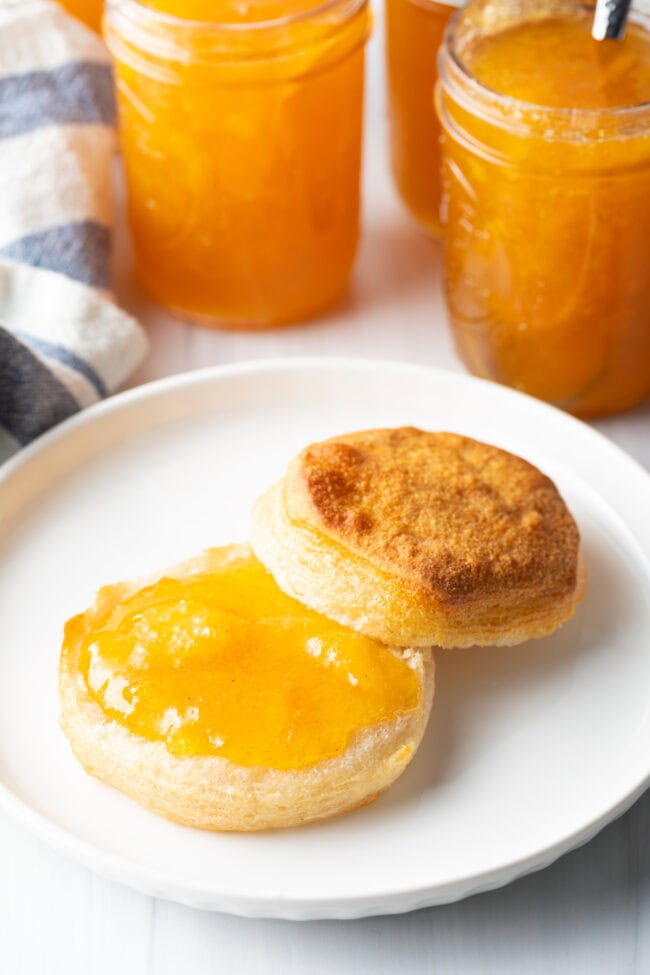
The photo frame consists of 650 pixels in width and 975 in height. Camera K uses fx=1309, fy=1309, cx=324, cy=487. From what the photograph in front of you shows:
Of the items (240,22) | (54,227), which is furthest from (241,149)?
(54,227)

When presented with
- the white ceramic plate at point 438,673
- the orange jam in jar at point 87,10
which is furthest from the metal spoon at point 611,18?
the orange jam in jar at point 87,10

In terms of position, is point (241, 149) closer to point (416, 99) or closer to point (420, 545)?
point (416, 99)

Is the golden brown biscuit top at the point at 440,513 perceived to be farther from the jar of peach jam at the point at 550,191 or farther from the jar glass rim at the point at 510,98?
the jar glass rim at the point at 510,98

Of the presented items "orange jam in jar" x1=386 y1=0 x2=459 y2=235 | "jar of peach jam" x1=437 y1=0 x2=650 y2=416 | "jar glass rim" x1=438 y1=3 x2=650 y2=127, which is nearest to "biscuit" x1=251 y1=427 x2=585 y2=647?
"jar of peach jam" x1=437 y1=0 x2=650 y2=416

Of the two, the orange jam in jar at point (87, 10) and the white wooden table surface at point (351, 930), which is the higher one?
the orange jam in jar at point (87, 10)

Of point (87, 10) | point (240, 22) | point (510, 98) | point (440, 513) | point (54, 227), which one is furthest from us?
point (87, 10)

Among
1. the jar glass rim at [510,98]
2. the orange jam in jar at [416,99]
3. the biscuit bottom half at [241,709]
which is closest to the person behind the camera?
the biscuit bottom half at [241,709]

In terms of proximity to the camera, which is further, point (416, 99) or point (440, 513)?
point (416, 99)
